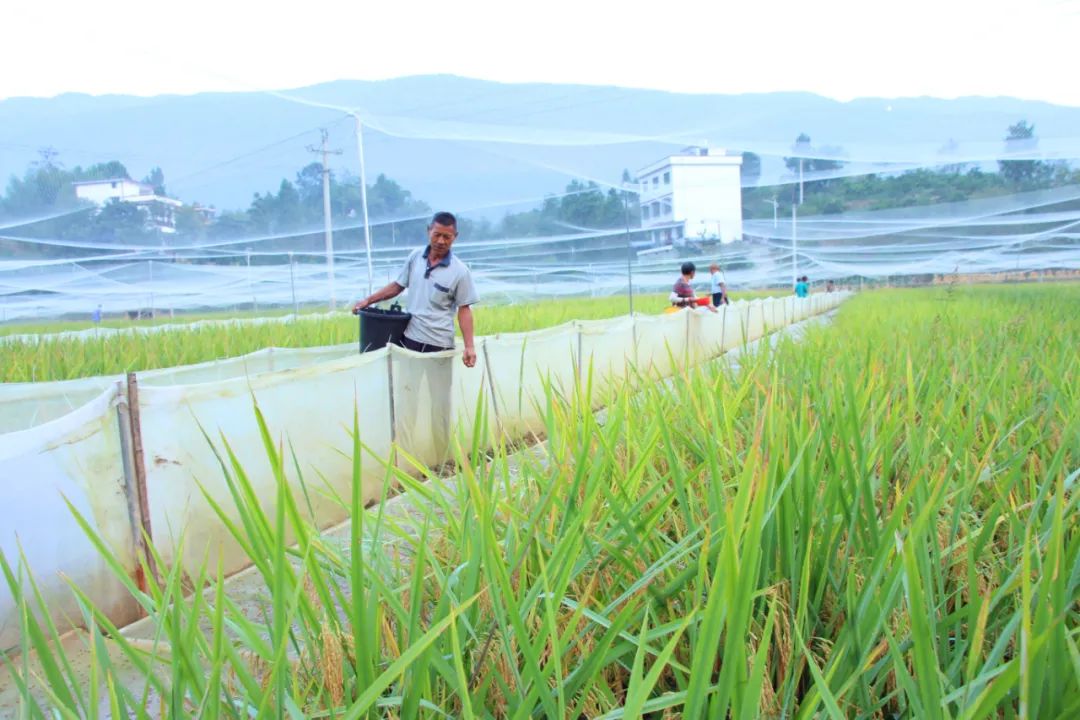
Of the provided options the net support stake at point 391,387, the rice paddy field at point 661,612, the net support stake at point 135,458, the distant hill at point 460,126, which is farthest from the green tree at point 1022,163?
the net support stake at point 135,458

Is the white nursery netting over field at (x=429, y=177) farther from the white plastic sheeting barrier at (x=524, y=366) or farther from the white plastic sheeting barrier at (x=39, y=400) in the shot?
the white plastic sheeting barrier at (x=39, y=400)

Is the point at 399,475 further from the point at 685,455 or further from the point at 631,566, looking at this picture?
the point at 685,455

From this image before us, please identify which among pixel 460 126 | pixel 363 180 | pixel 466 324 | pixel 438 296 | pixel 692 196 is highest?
pixel 460 126

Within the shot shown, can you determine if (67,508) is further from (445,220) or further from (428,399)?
(445,220)

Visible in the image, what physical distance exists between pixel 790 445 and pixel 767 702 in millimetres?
511

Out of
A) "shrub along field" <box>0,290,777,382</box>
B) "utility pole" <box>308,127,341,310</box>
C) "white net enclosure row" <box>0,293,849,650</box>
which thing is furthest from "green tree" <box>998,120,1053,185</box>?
"white net enclosure row" <box>0,293,849,650</box>

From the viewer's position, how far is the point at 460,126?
29.8ft

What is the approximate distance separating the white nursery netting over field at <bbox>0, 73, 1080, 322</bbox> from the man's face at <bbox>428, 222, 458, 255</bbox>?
3.98m

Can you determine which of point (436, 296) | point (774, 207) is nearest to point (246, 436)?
point (436, 296)

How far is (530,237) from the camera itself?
11594 mm

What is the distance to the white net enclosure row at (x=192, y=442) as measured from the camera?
1688 millimetres

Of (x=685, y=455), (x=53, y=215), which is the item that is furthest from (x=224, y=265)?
(x=685, y=455)

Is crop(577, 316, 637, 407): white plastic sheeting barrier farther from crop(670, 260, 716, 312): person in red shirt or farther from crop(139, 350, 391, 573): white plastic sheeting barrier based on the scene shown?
crop(670, 260, 716, 312): person in red shirt

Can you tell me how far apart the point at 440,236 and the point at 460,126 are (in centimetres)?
621
